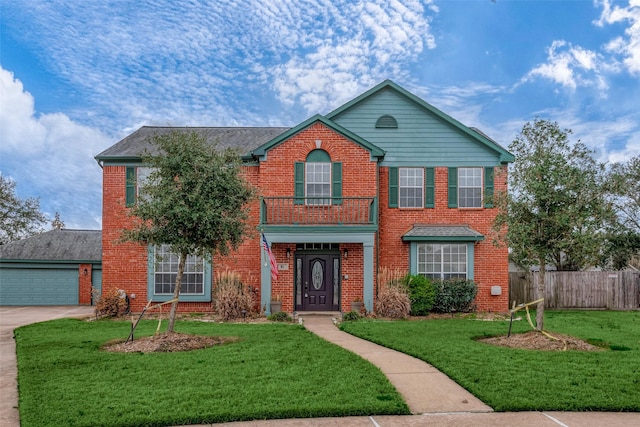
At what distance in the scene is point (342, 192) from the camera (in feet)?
58.2

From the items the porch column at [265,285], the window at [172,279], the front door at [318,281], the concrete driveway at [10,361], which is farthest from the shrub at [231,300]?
the concrete driveway at [10,361]

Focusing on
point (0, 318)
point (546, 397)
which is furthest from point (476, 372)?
point (0, 318)

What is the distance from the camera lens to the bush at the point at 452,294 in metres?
17.3

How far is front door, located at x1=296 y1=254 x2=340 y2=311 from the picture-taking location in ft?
58.7

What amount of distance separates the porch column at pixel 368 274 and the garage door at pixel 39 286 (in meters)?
14.1

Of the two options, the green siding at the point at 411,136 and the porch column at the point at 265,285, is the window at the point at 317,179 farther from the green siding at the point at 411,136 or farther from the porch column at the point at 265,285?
the porch column at the point at 265,285

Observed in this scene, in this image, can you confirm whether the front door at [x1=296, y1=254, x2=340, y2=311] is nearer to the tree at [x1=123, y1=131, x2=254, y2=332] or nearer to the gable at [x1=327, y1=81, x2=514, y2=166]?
the gable at [x1=327, y1=81, x2=514, y2=166]

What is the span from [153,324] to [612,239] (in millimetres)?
20646

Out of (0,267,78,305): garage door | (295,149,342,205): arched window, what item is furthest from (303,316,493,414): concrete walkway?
(0,267,78,305): garage door

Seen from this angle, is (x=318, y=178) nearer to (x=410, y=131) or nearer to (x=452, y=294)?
(x=410, y=131)

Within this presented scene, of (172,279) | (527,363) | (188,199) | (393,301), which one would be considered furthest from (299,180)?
(527,363)

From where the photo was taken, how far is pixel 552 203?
460 inches

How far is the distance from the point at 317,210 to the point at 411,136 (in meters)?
4.19

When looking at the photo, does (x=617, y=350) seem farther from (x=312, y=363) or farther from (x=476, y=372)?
(x=312, y=363)
